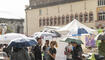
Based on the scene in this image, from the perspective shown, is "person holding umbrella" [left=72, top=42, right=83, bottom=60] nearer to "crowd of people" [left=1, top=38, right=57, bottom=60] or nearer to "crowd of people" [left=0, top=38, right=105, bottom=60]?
"crowd of people" [left=0, top=38, right=105, bottom=60]

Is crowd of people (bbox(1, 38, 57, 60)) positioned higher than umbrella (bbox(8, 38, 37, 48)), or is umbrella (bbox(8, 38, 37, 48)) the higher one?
umbrella (bbox(8, 38, 37, 48))

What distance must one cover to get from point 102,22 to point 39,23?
22923 millimetres

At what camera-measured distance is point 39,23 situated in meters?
81.6

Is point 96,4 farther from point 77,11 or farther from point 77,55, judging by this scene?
point 77,55

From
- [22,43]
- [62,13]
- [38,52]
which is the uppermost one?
[62,13]

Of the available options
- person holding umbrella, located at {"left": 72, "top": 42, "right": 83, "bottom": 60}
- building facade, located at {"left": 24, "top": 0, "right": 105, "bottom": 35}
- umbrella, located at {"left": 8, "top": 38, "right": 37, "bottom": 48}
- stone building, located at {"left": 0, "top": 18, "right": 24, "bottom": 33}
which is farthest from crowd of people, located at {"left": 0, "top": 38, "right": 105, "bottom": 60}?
stone building, located at {"left": 0, "top": 18, "right": 24, "bottom": 33}

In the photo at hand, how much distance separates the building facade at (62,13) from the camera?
210 feet

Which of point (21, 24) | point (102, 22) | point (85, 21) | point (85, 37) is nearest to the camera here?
point (85, 37)

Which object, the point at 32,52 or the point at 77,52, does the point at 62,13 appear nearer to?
the point at 32,52

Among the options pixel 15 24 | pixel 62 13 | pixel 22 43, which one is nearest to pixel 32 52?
pixel 22 43

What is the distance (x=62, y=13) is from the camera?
74188mm

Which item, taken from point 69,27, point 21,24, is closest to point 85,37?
point 69,27

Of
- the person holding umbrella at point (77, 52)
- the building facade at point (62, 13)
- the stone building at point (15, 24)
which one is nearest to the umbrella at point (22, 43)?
the person holding umbrella at point (77, 52)

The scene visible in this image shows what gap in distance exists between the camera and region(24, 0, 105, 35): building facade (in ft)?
210
